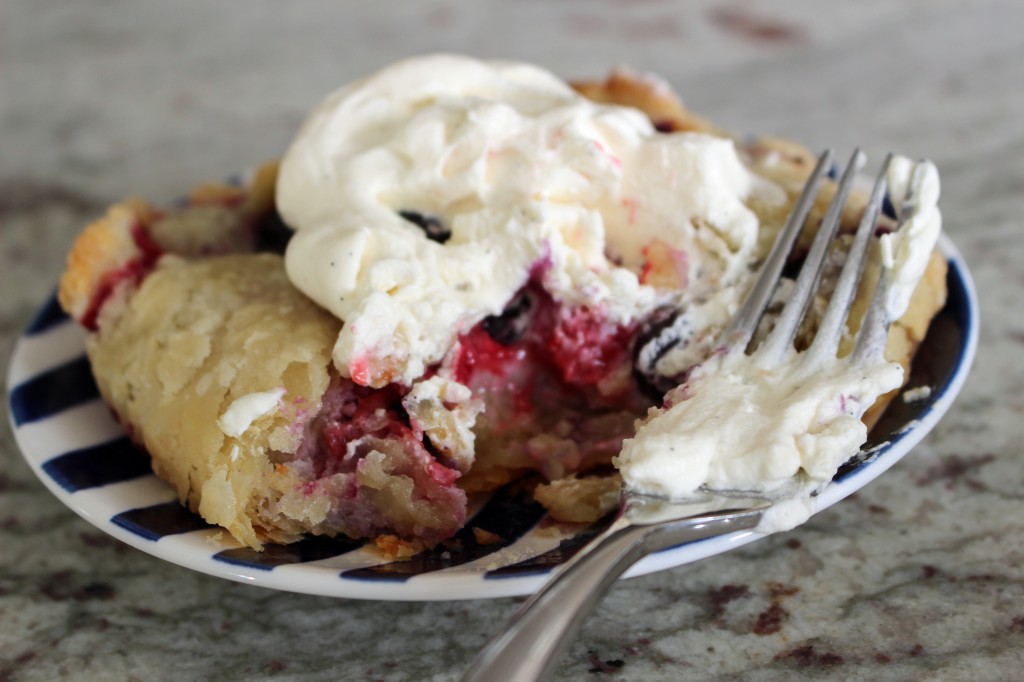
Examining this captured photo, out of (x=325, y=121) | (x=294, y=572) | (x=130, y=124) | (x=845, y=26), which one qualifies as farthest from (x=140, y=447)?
(x=845, y=26)

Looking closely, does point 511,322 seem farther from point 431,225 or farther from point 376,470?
point 376,470

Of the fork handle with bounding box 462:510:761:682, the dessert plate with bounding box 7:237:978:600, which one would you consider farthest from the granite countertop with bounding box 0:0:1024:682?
the fork handle with bounding box 462:510:761:682

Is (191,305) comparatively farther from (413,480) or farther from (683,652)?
(683,652)

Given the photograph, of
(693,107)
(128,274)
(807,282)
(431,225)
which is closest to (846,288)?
(807,282)

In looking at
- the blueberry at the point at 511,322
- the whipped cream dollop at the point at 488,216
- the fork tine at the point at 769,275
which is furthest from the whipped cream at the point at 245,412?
the fork tine at the point at 769,275

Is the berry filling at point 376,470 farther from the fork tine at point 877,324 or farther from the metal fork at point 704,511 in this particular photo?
Answer: the fork tine at point 877,324
